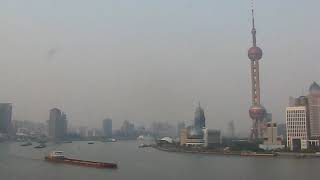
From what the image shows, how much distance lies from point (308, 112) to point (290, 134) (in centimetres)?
596

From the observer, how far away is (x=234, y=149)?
3931 centimetres

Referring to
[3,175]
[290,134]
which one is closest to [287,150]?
[290,134]

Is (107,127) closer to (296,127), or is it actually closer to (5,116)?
(5,116)

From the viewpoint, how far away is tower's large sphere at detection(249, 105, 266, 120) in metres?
54.4

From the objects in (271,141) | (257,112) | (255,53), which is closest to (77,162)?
(271,141)

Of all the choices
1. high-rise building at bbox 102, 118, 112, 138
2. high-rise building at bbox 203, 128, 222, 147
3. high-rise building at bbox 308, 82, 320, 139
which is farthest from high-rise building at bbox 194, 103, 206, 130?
high-rise building at bbox 102, 118, 112, 138

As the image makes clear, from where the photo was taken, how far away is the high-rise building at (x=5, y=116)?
6856 centimetres

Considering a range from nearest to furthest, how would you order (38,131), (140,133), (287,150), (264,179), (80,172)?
(264,179) < (80,172) < (287,150) < (38,131) < (140,133)

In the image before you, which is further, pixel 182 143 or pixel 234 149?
pixel 182 143

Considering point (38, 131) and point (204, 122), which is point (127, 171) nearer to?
point (204, 122)

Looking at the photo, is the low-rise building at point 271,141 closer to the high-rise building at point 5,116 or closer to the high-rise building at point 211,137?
the high-rise building at point 211,137

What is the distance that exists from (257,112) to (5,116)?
36346 millimetres

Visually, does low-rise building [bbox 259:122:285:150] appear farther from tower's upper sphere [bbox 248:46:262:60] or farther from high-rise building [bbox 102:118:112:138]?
high-rise building [bbox 102:118:112:138]

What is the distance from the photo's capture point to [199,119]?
5606 cm
